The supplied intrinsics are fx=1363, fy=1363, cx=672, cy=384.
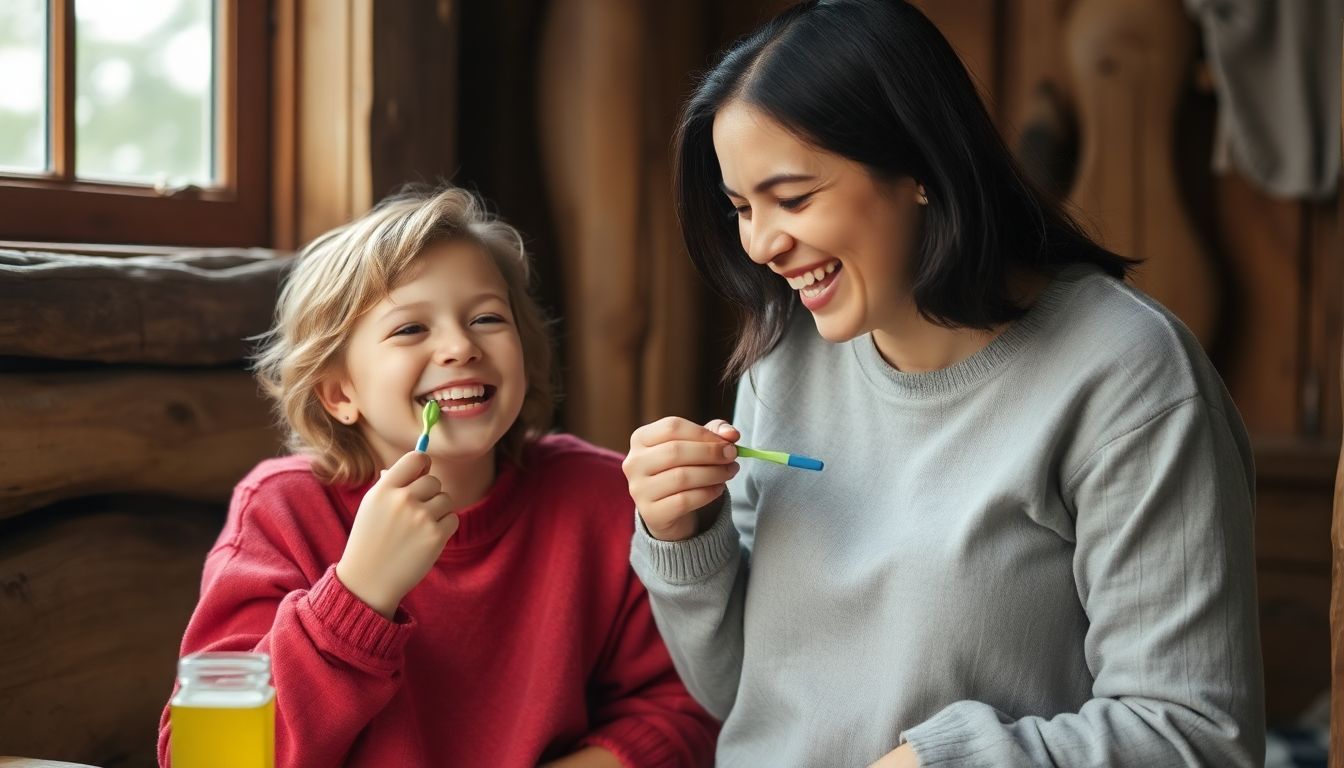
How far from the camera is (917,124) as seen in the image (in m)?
1.29

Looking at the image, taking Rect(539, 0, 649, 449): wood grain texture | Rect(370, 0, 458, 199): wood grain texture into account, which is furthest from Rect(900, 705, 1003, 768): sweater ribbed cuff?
Rect(539, 0, 649, 449): wood grain texture

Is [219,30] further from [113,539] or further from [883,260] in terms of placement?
[883,260]

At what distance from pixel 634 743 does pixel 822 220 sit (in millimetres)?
644

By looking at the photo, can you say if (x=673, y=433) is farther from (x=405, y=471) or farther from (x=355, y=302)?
(x=355, y=302)

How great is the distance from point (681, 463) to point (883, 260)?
0.29 metres

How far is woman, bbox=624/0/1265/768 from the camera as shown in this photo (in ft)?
4.05

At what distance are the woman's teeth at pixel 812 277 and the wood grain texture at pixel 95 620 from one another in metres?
0.93

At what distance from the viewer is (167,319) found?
1758 millimetres

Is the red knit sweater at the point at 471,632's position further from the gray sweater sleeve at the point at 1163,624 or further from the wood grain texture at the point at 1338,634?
the wood grain texture at the point at 1338,634

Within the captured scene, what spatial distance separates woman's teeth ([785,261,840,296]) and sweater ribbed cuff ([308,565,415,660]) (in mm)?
523

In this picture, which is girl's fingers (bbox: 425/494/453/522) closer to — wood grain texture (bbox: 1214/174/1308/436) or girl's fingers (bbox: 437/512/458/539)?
girl's fingers (bbox: 437/512/458/539)

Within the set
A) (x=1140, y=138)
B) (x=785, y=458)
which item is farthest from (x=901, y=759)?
(x=1140, y=138)

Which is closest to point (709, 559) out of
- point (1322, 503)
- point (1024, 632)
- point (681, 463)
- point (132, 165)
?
point (681, 463)

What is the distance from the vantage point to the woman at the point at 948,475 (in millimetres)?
1235
